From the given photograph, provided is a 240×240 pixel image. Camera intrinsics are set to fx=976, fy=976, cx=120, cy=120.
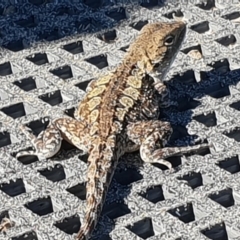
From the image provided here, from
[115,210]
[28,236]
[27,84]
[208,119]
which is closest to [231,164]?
[208,119]

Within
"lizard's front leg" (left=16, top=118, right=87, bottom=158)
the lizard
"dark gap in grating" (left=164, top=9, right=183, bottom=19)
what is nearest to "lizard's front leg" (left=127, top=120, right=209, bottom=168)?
the lizard

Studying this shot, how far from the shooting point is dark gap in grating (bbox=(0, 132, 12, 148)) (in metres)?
4.56

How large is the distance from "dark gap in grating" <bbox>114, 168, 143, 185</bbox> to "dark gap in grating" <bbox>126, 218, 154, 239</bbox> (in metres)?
0.39

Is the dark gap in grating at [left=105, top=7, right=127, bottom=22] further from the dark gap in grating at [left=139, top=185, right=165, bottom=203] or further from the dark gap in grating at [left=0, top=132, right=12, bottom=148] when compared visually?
the dark gap in grating at [left=139, top=185, right=165, bottom=203]

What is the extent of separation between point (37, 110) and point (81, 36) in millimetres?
761

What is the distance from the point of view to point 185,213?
4051 mm

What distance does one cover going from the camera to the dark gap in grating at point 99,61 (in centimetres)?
509

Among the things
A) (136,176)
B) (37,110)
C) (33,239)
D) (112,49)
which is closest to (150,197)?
(136,176)

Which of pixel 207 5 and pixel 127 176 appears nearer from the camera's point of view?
pixel 127 176

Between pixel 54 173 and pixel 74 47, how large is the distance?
1.09 metres

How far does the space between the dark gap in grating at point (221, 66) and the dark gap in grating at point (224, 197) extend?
3.53 feet

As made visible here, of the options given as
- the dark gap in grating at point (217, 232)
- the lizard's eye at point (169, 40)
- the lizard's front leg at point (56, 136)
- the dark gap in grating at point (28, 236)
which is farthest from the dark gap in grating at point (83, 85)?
the dark gap in grating at point (217, 232)

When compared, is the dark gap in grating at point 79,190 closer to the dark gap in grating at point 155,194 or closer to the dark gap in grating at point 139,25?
the dark gap in grating at point 155,194

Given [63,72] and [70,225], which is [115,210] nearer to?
[70,225]
